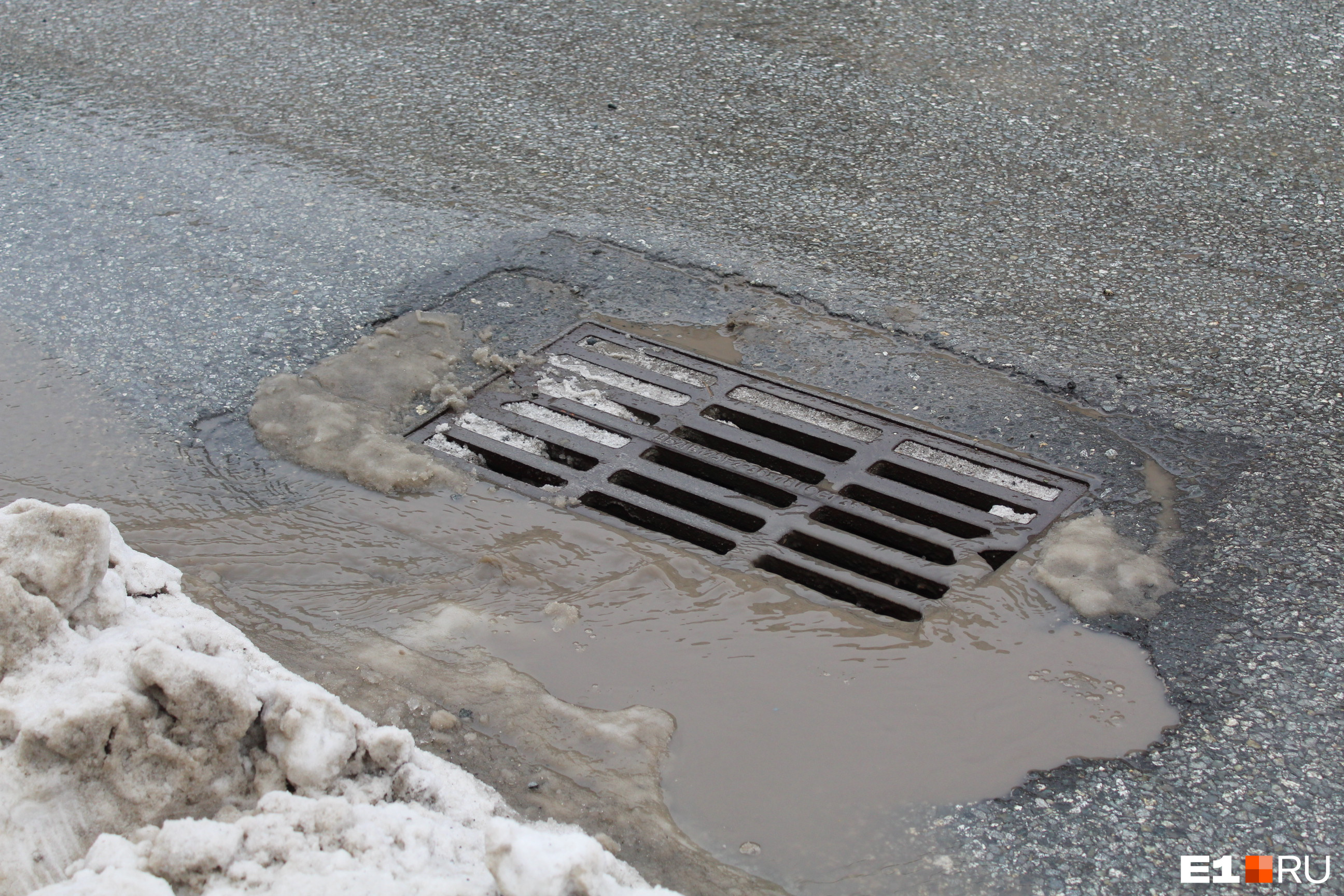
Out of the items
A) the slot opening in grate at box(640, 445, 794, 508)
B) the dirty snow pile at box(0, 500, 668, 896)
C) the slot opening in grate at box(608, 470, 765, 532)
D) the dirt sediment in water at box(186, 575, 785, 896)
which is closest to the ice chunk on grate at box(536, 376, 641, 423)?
the slot opening in grate at box(640, 445, 794, 508)

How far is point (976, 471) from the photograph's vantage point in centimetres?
323

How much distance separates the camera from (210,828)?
1.88m

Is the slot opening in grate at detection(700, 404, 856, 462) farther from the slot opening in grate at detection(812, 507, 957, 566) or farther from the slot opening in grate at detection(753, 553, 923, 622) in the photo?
the slot opening in grate at detection(753, 553, 923, 622)

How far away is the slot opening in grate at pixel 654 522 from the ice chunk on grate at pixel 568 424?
0.78 ft

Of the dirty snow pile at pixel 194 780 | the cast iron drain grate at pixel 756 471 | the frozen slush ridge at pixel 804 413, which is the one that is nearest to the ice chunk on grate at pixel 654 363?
the cast iron drain grate at pixel 756 471

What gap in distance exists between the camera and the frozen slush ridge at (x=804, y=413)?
3.38m

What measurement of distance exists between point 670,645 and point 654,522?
50 cm

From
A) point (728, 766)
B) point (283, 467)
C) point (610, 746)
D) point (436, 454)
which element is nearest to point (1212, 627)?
point (728, 766)

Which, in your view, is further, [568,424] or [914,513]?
[568,424]

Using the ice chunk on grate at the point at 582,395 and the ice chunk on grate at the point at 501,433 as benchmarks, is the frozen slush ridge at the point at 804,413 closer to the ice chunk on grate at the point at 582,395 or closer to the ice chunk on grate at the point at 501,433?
the ice chunk on grate at the point at 582,395

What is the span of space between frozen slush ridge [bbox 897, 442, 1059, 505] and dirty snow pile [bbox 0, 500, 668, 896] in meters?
1.60

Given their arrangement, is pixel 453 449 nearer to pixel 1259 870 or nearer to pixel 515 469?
pixel 515 469

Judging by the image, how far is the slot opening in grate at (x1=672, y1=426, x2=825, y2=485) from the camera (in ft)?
10.7

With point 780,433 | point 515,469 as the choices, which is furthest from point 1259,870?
point 515,469
